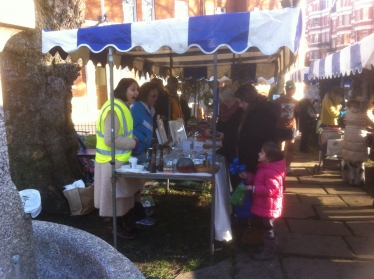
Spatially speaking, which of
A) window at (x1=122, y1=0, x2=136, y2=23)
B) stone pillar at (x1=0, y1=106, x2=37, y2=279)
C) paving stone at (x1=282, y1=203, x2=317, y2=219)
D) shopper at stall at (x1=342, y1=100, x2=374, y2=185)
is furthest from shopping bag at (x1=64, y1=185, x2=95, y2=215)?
window at (x1=122, y1=0, x2=136, y2=23)

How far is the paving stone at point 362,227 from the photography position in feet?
15.6

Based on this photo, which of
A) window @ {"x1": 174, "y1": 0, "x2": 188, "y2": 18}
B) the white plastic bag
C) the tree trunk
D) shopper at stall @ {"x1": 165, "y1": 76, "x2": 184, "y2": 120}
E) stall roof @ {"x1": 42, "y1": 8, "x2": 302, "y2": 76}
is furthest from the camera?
window @ {"x1": 174, "y1": 0, "x2": 188, "y2": 18}

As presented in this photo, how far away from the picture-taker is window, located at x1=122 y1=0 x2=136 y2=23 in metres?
19.2

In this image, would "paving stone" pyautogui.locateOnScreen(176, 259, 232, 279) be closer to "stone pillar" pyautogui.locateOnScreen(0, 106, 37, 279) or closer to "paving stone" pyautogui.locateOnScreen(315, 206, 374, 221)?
"paving stone" pyautogui.locateOnScreen(315, 206, 374, 221)

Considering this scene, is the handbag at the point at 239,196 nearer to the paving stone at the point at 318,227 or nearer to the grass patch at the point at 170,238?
the grass patch at the point at 170,238

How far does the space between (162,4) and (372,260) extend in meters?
19.2

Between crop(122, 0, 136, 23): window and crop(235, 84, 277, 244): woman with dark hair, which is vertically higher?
crop(122, 0, 136, 23): window

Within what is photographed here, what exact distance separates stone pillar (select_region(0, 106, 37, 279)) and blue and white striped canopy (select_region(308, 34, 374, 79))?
5.33 metres

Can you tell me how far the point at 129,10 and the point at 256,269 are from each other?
18.0 metres

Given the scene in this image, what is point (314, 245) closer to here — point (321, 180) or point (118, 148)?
point (118, 148)

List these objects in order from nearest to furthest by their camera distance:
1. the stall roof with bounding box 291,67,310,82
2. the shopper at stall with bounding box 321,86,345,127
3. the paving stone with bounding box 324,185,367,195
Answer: the paving stone with bounding box 324,185,367,195 → the shopper at stall with bounding box 321,86,345,127 → the stall roof with bounding box 291,67,310,82

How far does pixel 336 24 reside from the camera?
71.9m

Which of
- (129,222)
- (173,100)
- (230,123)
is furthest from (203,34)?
(173,100)

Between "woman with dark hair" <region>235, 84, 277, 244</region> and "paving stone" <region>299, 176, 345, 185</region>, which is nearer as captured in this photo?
"woman with dark hair" <region>235, 84, 277, 244</region>
